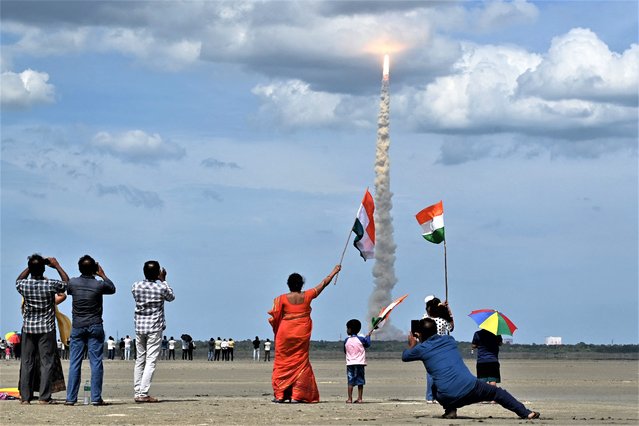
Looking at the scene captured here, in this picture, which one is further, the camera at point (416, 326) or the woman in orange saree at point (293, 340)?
the woman in orange saree at point (293, 340)

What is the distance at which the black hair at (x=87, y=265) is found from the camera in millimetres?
18047

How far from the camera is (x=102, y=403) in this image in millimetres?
18562

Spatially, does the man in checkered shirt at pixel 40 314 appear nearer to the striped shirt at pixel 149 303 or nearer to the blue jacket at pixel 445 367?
the striped shirt at pixel 149 303

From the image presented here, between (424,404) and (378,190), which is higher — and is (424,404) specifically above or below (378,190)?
below

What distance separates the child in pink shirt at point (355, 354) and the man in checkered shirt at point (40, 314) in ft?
15.3

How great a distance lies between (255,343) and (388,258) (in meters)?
29.0

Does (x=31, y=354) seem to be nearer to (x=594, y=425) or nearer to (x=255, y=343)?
(x=594, y=425)

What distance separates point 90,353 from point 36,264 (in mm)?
1425

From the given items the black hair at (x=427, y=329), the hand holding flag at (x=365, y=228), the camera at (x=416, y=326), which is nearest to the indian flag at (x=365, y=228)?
the hand holding flag at (x=365, y=228)

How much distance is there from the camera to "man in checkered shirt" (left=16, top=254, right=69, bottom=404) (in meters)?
18.1

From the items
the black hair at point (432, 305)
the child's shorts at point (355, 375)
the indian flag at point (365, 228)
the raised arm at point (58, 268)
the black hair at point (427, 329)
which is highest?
the indian flag at point (365, 228)

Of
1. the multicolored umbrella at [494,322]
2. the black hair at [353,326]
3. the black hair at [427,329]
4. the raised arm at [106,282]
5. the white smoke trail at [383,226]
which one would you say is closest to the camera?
the black hair at [427,329]

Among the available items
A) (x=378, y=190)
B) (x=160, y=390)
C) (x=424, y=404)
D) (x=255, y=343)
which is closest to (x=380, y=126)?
(x=378, y=190)

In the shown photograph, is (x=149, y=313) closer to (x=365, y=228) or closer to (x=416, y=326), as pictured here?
(x=416, y=326)
